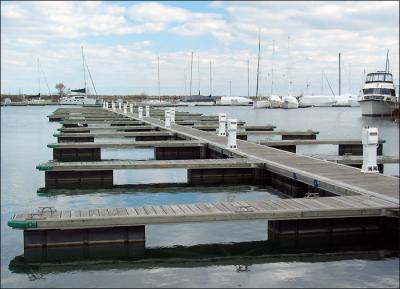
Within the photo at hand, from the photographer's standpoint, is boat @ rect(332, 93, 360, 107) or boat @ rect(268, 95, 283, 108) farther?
boat @ rect(332, 93, 360, 107)

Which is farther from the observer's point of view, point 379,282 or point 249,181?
point 249,181

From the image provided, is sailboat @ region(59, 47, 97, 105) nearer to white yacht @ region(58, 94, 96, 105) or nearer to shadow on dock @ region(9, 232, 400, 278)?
white yacht @ region(58, 94, 96, 105)

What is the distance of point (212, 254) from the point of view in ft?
32.8

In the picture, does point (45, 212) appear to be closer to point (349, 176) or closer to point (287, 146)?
point (349, 176)

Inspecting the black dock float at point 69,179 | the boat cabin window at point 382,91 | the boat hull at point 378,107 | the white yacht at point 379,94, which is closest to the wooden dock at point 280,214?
the black dock float at point 69,179

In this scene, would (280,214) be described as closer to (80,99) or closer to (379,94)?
(379,94)

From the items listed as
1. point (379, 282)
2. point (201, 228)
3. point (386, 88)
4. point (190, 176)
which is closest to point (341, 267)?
point (379, 282)

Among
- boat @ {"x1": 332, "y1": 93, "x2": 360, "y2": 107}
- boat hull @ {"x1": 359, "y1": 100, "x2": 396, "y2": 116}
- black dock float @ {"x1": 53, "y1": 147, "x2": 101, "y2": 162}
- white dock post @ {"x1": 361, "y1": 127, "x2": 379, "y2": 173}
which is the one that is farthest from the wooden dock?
boat @ {"x1": 332, "y1": 93, "x2": 360, "y2": 107}

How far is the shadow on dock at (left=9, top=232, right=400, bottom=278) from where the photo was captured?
9359 millimetres

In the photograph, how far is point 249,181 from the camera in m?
17.3

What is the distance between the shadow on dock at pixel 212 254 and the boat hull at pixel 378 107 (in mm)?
61191

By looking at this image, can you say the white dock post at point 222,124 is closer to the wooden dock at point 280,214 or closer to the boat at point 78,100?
the wooden dock at point 280,214

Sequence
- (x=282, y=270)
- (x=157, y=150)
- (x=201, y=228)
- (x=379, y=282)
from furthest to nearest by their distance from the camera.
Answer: (x=157, y=150) → (x=201, y=228) → (x=282, y=270) → (x=379, y=282)

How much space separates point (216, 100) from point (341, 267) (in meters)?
140
